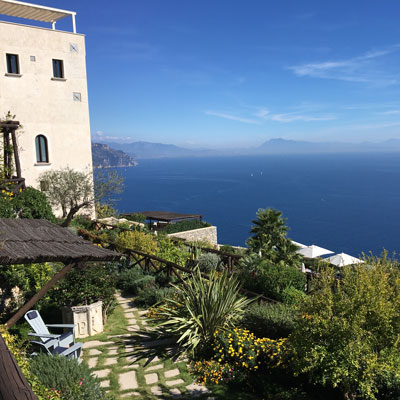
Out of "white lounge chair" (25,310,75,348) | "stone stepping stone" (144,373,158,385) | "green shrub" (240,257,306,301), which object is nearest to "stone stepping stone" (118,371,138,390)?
"stone stepping stone" (144,373,158,385)

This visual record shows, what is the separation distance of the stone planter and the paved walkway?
0.33m

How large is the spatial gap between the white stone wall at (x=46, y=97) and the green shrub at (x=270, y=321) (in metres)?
15.9

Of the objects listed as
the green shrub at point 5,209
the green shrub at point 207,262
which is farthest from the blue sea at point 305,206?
the green shrub at point 5,209

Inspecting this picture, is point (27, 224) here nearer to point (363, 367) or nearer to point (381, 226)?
point (363, 367)

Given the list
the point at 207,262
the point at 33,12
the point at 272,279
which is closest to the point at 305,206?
the point at 33,12

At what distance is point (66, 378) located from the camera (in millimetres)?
4816

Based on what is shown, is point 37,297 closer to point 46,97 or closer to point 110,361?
point 110,361

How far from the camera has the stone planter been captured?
7595 millimetres

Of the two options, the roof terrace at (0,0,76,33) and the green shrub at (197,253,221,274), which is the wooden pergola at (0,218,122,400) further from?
the roof terrace at (0,0,76,33)

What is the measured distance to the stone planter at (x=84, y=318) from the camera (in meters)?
7.59

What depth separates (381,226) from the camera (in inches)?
3452

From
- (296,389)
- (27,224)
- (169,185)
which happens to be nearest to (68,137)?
(27,224)

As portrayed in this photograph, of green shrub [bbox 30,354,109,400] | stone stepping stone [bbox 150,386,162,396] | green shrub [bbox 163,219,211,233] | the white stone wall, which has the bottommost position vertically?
green shrub [bbox 163,219,211,233]

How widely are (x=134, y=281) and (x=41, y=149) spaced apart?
12768 mm
